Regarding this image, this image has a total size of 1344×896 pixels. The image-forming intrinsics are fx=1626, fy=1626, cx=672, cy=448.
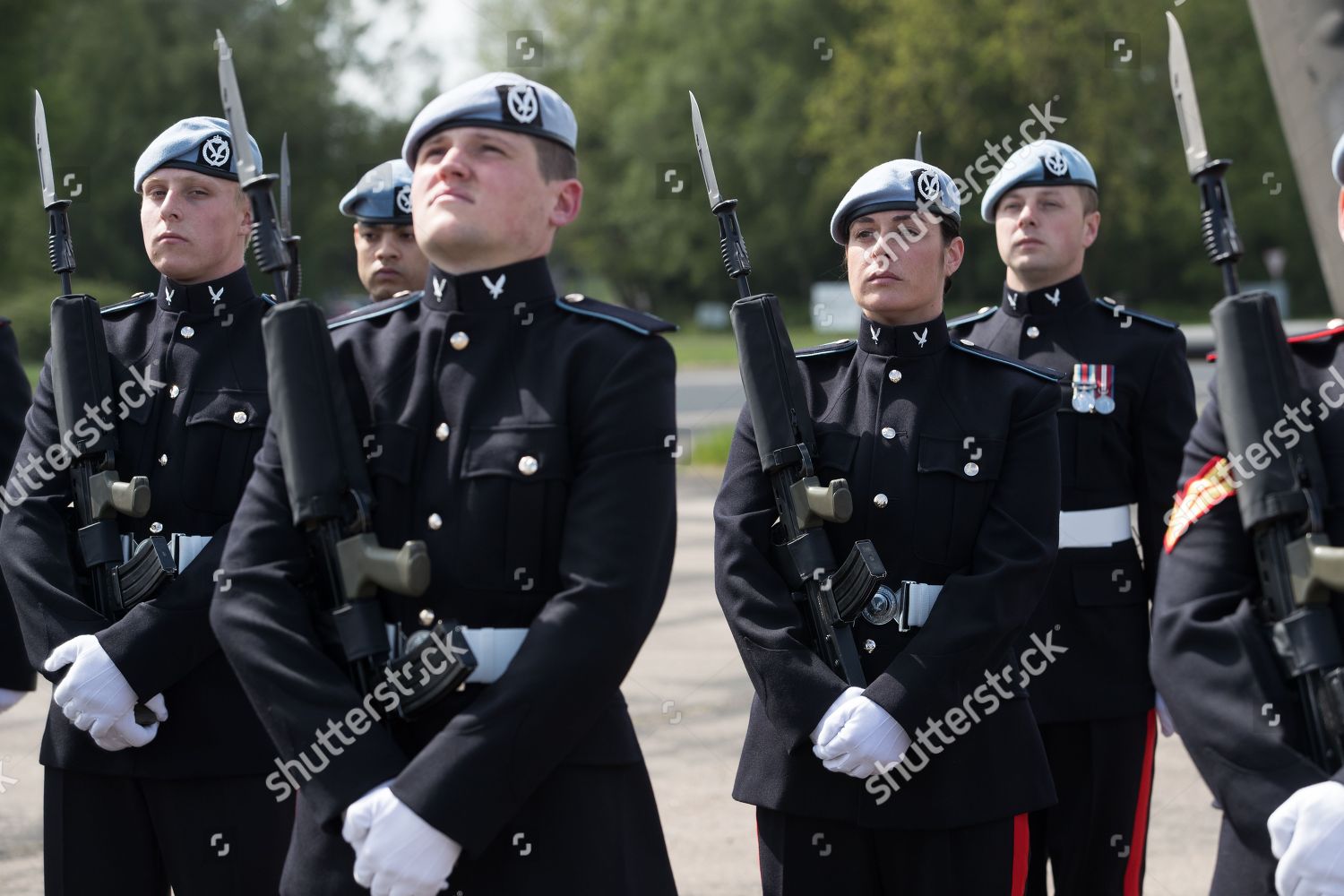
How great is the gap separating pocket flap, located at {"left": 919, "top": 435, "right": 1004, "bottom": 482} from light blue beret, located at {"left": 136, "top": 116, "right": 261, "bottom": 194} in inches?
68.4

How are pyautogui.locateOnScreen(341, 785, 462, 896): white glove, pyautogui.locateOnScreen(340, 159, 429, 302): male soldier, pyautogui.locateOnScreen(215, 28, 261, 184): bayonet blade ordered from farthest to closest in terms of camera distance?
pyautogui.locateOnScreen(340, 159, 429, 302): male soldier
pyautogui.locateOnScreen(215, 28, 261, 184): bayonet blade
pyautogui.locateOnScreen(341, 785, 462, 896): white glove

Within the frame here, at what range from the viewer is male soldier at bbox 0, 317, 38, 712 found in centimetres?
421

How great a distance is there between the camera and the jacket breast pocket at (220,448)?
3.70 meters

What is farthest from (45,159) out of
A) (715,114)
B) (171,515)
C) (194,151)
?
(715,114)

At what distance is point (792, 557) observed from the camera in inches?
138

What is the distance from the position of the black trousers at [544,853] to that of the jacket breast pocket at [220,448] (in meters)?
1.13

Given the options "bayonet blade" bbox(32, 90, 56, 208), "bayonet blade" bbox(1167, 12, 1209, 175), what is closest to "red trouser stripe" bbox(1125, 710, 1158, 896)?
"bayonet blade" bbox(1167, 12, 1209, 175)

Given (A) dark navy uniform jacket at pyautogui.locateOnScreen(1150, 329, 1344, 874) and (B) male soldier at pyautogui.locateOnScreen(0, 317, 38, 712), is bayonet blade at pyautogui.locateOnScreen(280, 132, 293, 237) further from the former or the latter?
(A) dark navy uniform jacket at pyautogui.locateOnScreen(1150, 329, 1344, 874)

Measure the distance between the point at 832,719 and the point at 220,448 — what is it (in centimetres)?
153

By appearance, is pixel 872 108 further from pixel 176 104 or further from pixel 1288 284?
pixel 176 104

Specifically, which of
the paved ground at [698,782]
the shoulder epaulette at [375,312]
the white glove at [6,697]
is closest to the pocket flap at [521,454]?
the shoulder epaulette at [375,312]

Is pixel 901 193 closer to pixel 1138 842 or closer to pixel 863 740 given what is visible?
pixel 863 740

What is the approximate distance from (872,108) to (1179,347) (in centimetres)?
3348

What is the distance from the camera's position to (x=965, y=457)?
11.6 feet
